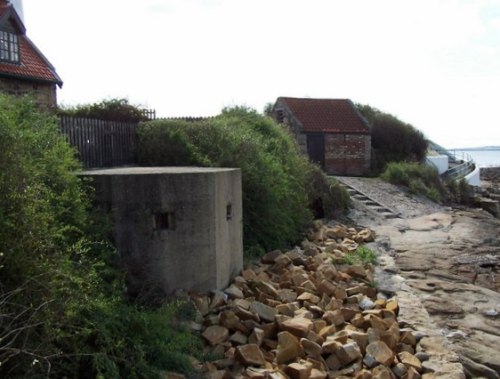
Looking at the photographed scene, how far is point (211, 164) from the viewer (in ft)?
35.7

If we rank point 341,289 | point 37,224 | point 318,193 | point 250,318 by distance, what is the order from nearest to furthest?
point 37,224 → point 250,318 → point 341,289 → point 318,193

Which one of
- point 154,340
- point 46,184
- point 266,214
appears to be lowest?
point 154,340

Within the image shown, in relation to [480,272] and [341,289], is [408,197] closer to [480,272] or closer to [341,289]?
Answer: [480,272]

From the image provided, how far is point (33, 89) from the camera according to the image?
703 inches

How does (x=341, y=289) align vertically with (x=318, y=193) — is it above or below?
below

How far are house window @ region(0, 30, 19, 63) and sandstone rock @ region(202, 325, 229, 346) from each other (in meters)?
14.0

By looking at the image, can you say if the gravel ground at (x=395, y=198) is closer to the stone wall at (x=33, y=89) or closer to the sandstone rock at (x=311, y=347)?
the stone wall at (x=33, y=89)

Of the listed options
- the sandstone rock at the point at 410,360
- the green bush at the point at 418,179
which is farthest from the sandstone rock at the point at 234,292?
the green bush at the point at 418,179

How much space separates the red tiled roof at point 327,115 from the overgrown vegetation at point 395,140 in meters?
1.63

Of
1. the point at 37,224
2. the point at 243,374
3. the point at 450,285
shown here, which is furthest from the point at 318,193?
the point at 37,224

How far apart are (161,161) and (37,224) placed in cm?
659

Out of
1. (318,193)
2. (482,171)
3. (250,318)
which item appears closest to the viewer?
(250,318)

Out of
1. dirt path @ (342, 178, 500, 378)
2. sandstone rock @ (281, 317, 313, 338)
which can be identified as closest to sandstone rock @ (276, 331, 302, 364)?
sandstone rock @ (281, 317, 313, 338)

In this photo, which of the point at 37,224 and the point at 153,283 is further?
the point at 153,283
